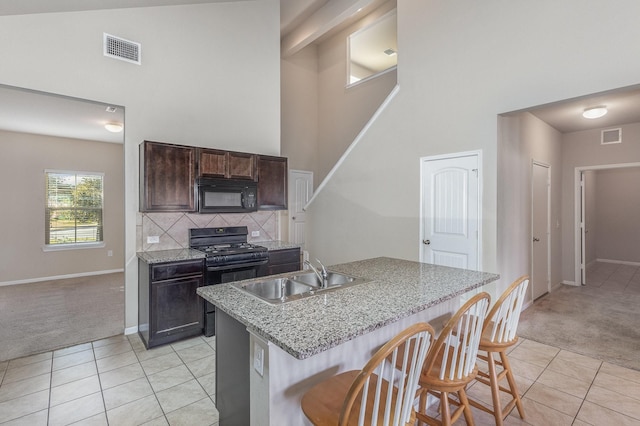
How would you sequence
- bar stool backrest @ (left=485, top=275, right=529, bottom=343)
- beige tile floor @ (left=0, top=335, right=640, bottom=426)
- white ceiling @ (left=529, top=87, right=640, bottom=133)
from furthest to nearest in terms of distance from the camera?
white ceiling @ (left=529, top=87, right=640, bottom=133)
beige tile floor @ (left=0, top=335, right=640, bottom=426)
bar stool backrest @ (left=485, top=275, right=529, bottom=343)

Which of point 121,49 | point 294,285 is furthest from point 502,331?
point 121,49

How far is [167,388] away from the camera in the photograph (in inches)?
99.7

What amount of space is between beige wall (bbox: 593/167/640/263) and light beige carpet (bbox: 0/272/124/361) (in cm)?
1031

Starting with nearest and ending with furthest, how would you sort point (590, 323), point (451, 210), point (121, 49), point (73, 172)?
1. point (121, 49)
2. point (590, 323)
3. point (451, 210)
4. point (73, 172)

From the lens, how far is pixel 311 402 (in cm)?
136

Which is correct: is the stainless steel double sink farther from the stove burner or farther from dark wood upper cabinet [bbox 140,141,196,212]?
dark wood upper cabinet [bbox 140,141,196,212]

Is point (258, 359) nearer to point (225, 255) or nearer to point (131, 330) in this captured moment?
point (225, 255)

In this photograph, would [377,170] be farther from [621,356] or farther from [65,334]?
[65,334]

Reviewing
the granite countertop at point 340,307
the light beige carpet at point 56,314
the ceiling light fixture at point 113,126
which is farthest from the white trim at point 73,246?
the granite countertop at point 340,307

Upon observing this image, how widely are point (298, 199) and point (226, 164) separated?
3.02 meters

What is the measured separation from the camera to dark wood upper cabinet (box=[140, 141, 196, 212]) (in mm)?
3439

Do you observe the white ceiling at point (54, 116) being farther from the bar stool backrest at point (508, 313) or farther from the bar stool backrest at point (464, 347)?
the bar stool backrest at point (508, 313)

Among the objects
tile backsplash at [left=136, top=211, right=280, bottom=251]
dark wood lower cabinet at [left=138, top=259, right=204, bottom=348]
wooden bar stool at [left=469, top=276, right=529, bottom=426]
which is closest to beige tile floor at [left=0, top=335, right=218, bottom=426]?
dark wood lower cabinet at [left=138, top=259, right=204, bottom=348]

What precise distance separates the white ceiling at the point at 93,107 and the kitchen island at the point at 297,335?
281 centimetres
